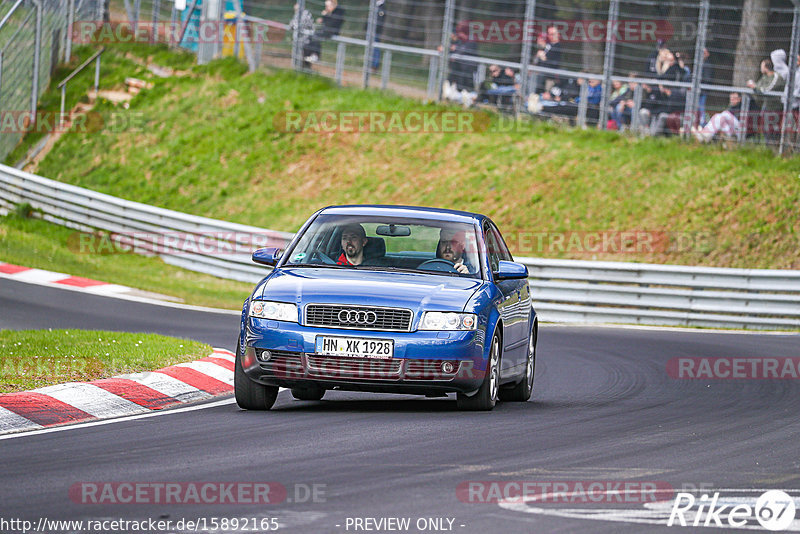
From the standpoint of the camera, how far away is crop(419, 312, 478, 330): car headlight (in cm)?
933

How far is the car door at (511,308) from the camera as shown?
410 inches

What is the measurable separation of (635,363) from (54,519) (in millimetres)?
9978

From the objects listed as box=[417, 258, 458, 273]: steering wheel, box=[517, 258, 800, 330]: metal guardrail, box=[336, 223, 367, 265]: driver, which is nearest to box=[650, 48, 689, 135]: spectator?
box=[517, 258, 800, 330]: metal guardrail

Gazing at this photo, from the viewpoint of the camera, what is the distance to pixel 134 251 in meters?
26.7

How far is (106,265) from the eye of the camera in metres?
25.5

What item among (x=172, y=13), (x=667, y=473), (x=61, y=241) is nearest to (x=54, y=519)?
(x=667, y=473)

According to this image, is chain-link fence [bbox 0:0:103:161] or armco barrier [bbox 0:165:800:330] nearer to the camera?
armco barrier [bbox 0:165:800:330]

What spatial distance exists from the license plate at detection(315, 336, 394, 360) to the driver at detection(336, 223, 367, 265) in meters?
1.17

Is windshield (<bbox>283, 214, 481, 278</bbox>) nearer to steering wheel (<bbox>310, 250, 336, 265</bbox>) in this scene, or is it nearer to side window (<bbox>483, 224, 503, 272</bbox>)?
steering wheel (<bbox>310, 250, 336, 265</bbox>)

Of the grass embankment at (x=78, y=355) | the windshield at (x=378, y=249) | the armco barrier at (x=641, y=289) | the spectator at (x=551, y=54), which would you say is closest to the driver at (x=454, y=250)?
the windshield at (x=378, y=249)

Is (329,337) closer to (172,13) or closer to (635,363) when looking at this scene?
(635,363)

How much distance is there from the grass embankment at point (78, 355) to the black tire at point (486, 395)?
9.20 ft

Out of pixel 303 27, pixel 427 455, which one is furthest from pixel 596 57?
pixel 427 455

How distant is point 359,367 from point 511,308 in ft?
6.09
